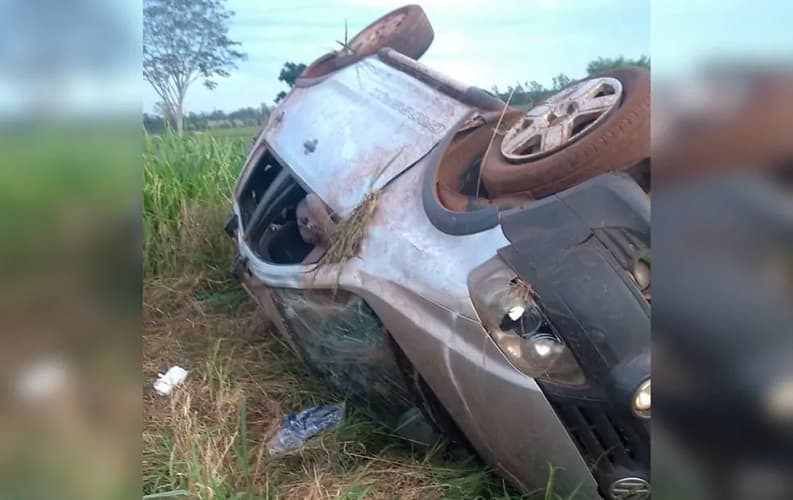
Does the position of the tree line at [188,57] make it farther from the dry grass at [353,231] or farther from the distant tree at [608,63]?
the dry grass at [353,231]

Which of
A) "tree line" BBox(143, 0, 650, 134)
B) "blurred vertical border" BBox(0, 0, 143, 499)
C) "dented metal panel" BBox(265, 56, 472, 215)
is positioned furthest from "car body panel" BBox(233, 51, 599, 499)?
"blurred vertical border" BBox(0, 0, 143, 499)

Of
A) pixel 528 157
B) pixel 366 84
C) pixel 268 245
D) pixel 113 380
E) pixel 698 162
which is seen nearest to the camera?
pixel 698 162

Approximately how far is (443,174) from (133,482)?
86 cm

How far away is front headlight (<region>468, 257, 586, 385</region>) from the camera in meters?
1.48

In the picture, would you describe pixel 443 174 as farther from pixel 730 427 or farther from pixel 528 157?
pixel 730 427

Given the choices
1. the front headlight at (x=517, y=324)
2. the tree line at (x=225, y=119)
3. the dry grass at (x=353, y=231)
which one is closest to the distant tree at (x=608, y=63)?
the front headlight at (x=517, y=324)

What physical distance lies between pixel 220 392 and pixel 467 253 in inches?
27.3

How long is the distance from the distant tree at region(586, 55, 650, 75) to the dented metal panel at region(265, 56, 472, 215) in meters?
0.29

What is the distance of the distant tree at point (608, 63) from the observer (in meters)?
1.32

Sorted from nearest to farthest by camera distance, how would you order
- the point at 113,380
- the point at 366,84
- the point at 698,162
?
the point at 698,162, the point at 113,380, the point at 366,84

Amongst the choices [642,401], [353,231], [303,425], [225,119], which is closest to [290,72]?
[225,119]

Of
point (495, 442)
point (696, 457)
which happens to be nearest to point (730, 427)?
point (696, 457)

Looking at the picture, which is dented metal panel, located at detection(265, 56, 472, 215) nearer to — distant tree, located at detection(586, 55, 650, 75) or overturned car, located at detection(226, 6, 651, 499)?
overturned car, located at detection(226, 6, 651, 499)

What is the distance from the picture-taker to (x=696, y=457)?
99 centimetres
